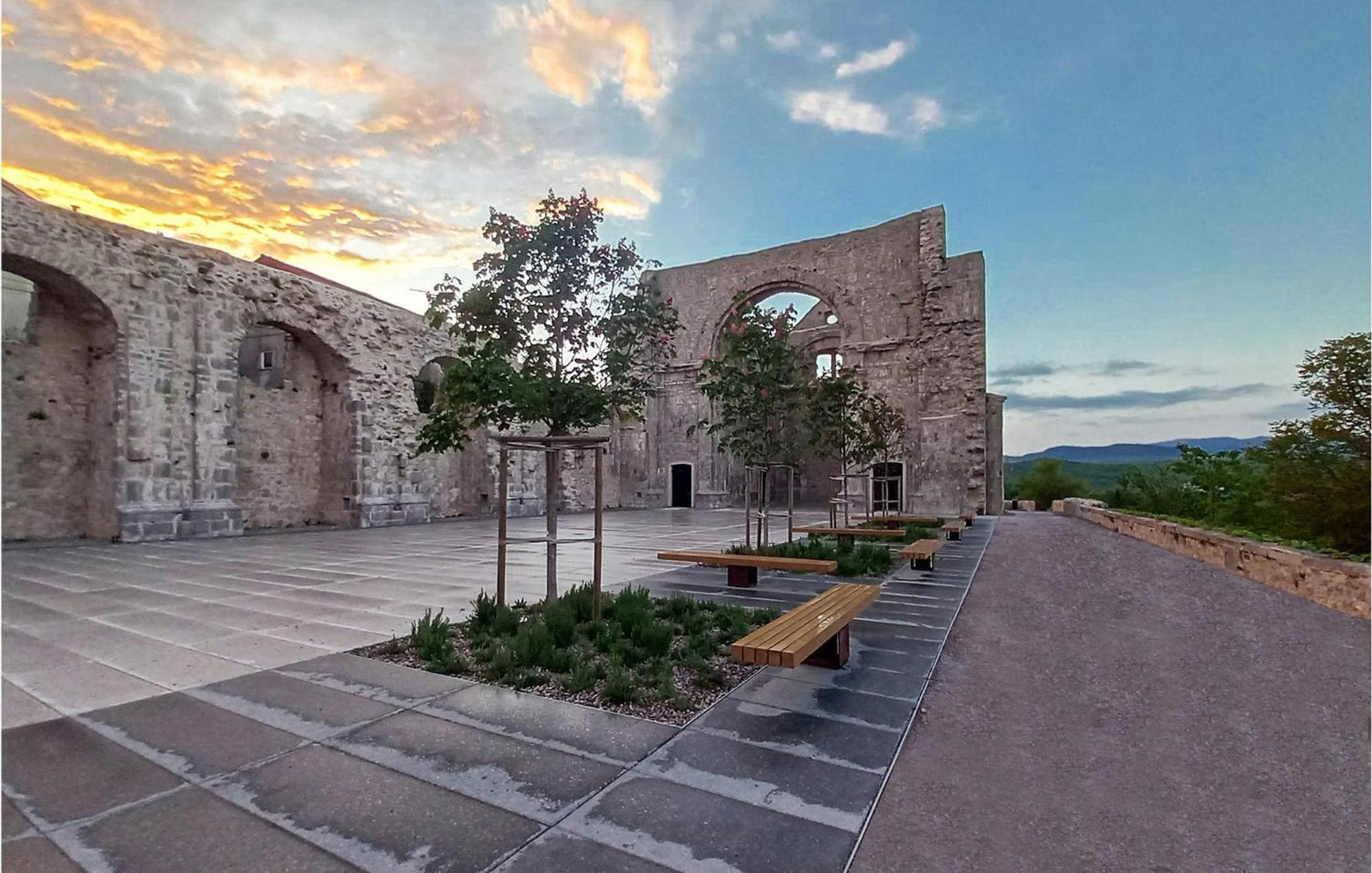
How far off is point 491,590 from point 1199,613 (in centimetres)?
722

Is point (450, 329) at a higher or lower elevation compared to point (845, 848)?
higher

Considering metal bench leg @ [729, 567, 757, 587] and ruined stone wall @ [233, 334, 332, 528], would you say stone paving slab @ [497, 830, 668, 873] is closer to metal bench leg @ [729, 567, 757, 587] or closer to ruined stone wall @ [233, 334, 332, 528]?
metal bench leg @ [729, 567, 757, 587]

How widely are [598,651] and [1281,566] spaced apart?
8.51 metres

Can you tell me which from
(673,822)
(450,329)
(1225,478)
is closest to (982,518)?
(1225,478)

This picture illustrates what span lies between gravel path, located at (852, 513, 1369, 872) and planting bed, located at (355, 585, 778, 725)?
1.22 m

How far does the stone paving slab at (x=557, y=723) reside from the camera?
8.89 ft

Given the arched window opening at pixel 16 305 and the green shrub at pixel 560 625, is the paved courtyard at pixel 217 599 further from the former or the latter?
the arched window opening at pixel 16 305

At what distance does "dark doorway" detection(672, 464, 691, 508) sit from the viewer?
25.6m

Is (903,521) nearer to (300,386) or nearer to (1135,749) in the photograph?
(1135,749)

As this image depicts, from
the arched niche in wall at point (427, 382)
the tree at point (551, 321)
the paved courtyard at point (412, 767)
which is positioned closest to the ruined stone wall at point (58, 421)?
the arched niche in wall at point (427, 382)

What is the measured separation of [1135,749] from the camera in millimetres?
2904

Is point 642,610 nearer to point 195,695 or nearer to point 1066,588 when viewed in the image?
point 195,695

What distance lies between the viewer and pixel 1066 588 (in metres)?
7.25

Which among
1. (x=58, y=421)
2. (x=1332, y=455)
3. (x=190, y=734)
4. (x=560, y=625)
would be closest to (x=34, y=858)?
(x=190, y=734)
